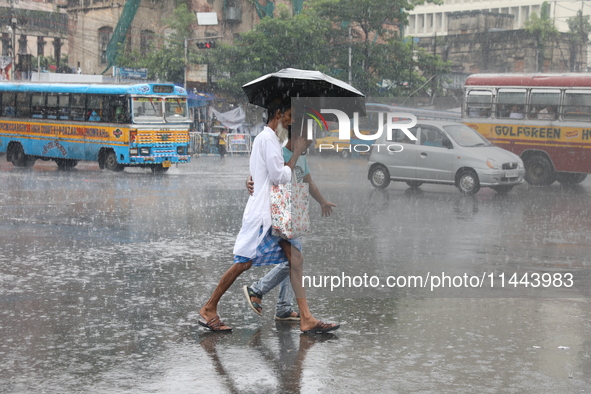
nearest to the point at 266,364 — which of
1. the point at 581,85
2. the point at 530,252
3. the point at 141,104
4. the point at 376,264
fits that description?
the point at 376,264

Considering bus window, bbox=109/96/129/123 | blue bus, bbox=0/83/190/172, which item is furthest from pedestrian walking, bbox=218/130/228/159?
bus window, bbox=109/96/129/123

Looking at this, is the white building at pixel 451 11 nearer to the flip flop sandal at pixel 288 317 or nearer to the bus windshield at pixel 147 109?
the bus windshield at pixel 147 109

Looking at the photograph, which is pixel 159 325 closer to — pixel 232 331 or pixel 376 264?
pixel 232 331

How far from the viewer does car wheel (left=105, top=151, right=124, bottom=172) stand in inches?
1038

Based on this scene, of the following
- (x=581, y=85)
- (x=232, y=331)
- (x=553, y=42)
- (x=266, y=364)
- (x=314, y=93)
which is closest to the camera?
(x=266, y=364)

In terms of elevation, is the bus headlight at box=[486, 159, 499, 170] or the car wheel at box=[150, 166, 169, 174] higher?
the bus headlight at box=[486, 159, 499, 170]

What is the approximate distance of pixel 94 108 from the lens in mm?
26844

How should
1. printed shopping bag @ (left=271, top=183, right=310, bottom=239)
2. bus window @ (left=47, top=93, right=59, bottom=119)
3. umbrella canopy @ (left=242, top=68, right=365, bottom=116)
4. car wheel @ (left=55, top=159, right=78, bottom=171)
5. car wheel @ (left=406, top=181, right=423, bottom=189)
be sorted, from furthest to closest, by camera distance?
car wheel @ (left=55, top=159, right=78, bottom=171), bus window @ (left=47, top=93, right=59, bottom=119), car wheel @ (left=406, top=181, right=423, bottom=189), umbrella canopy @ (left=242, top=68, right=365, bottom=116), printed shopping bag @ (left=271, top=183, right=310, bottom=239)

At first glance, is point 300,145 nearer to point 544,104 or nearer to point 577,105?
point 577,105

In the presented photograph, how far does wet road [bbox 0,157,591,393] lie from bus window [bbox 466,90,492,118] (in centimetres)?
962

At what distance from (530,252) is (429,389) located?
6175 millimetres

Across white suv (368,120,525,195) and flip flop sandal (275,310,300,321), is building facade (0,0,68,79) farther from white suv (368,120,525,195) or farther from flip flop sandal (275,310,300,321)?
flip flop sandal (275,310,300,321)

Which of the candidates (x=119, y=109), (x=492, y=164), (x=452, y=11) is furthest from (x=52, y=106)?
(x=452, y=11)

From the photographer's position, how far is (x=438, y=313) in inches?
278
